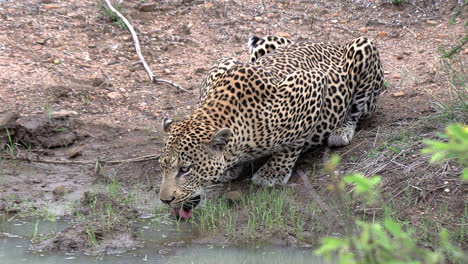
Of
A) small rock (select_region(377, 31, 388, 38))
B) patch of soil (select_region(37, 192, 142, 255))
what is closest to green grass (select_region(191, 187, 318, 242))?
patch of soil (select_region(37, 192, 142, 255))

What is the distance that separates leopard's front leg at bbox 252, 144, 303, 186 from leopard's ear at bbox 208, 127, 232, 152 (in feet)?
3.37

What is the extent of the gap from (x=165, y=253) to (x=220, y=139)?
127cm

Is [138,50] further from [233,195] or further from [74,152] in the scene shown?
[233,195]

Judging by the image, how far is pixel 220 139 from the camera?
7.73 m

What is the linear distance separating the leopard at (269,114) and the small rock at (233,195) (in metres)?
0.24

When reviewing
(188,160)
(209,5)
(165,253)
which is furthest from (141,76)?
(165,253)

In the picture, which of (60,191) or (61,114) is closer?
(60,191)

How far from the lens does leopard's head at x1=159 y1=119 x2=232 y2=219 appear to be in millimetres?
7605

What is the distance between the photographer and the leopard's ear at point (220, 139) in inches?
301

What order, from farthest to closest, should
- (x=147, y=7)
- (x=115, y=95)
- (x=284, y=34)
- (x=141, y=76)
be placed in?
(x=147, y=7) < (x=284, y=34) < (x=141, y=76) < (x=115, y=95)

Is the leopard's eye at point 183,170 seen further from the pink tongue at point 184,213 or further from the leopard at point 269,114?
the pink tongue at point 184,213

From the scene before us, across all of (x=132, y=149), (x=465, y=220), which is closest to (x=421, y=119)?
(x=465, y=220)

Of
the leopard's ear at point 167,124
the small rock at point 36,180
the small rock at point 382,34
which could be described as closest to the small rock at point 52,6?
the small rock at point 36,180

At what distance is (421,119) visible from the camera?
911 cm
